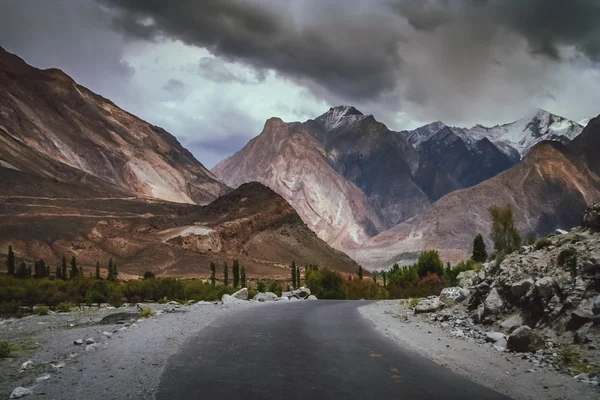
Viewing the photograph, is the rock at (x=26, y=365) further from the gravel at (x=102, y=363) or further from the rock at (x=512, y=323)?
the rock at (x=512, y=323)

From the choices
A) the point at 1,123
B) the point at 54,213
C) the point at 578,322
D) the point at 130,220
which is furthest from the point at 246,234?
the point at 578,322

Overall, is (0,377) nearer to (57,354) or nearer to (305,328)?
(57,354)

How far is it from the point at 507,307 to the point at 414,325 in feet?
16.9

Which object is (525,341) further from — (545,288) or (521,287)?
(521,287)

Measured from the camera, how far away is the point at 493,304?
18453 mm

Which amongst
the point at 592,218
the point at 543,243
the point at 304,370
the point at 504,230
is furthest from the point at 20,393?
the point at 504,230

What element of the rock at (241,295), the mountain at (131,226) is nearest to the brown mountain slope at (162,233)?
the mountain at (131,226)

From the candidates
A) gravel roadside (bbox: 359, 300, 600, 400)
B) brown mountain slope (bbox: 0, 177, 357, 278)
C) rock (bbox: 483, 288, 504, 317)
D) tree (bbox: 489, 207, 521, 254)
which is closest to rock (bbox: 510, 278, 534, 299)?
rock (bbox: 483, 288, 504, 317)

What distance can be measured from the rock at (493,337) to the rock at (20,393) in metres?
12.7

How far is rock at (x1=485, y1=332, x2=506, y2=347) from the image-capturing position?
15.7m

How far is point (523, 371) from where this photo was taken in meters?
12.2

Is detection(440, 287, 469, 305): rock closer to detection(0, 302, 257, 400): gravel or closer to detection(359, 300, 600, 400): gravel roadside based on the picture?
detection(359, 300, 600, 400): gravel roadside

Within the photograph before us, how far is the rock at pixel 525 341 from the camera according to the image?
1381 centimetres

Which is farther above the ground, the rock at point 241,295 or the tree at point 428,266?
the tree at point 428,266
